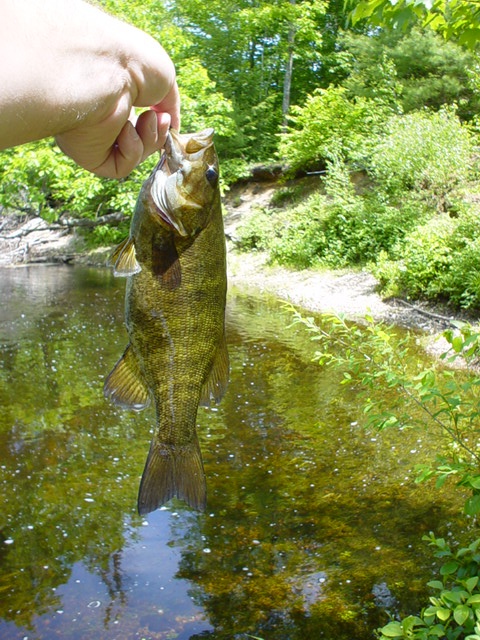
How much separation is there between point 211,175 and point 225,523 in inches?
156

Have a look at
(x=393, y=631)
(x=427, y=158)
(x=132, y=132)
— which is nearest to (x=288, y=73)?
(x=427, y=158)

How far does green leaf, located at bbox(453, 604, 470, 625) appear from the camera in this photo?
2775 mm

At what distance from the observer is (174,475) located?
2684 millimetres

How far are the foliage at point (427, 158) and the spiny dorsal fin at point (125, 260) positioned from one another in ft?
47.8

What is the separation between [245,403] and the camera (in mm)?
8484

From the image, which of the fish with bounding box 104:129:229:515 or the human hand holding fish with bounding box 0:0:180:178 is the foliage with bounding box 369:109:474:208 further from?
the human hand holding fish with bounding box 0:0:180:178

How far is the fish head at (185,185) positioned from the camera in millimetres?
2311

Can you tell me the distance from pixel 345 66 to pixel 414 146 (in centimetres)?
1280

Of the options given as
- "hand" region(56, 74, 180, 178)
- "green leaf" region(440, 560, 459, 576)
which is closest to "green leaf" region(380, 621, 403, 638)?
"green leaf" region(440, 560, 459, 576)

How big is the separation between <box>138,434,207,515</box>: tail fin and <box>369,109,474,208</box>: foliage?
1432cm

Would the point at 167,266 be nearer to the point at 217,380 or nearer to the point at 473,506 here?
the point at 217,380

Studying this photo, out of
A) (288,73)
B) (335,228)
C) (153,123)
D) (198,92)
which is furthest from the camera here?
(288,73)

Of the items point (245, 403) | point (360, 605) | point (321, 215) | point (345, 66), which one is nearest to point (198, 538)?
point (360, 605)

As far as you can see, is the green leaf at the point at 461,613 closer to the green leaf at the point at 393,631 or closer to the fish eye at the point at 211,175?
the green leaf at the point at 393,631
